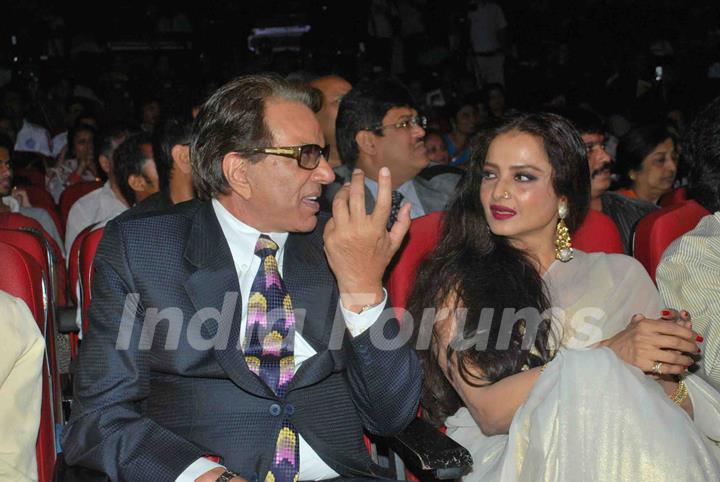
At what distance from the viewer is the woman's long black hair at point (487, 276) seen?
8.26ft

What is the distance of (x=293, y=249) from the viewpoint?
2.51 m

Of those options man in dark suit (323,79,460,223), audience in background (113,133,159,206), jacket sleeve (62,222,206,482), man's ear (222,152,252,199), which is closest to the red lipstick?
man's ear (222,152,252,199)

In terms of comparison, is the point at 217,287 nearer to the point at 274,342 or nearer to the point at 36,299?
the point at 274,342

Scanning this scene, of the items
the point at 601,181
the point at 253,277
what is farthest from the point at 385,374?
the point at 601,181

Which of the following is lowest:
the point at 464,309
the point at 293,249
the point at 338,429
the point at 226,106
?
the point at 338,429

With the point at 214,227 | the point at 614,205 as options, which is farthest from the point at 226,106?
the point at 614,205

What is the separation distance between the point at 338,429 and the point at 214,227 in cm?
62

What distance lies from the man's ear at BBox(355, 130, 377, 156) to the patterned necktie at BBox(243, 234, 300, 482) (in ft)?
6.87

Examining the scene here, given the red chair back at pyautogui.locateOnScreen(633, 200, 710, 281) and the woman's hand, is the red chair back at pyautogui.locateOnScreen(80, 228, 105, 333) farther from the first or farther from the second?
the red chair back at pyautogui.locateOnScreen(633, 200, 710, 281)

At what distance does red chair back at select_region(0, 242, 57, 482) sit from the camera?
242 centimetres

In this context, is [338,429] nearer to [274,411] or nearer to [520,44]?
Answer: [274,411]

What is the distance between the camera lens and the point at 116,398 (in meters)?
2.18

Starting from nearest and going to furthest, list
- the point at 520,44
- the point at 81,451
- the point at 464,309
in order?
the point at 81,451, the point at 464,309, the point at 520,44

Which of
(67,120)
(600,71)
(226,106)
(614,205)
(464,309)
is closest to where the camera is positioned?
(226,106)
